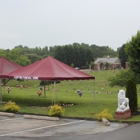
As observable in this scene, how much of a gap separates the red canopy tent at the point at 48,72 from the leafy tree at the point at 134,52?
10.1 feet

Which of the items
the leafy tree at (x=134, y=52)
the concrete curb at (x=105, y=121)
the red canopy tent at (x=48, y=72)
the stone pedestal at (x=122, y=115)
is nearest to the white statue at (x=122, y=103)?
the stone pedestal at (x=122, y=115)

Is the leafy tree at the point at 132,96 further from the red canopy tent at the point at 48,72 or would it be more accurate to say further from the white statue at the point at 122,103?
the red canopy tent at the point at 48,72

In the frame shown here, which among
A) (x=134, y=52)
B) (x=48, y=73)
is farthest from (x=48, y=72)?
(x=134, y=52)

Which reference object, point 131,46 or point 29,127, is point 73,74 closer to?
point 131,46

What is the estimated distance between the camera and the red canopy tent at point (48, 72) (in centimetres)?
1610

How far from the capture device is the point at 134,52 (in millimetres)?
15539

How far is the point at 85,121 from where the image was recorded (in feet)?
37.3

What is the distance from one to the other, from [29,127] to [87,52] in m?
84.3

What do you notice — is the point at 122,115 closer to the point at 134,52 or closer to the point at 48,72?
the point at 134,52

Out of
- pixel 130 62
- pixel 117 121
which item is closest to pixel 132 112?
pixel 117 121

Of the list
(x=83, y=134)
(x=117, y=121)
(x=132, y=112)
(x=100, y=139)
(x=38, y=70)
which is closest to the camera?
(x=100, y=139)

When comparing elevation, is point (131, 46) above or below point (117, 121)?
above

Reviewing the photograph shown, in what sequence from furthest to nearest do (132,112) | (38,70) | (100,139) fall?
1. (38,70)
2. (132,112)
3. (100,139)

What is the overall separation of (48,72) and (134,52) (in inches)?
191
